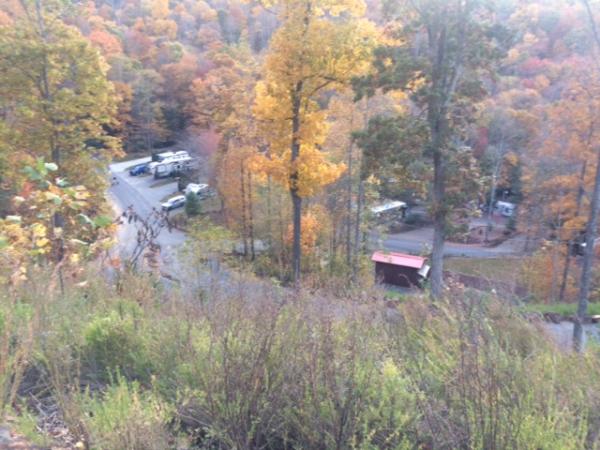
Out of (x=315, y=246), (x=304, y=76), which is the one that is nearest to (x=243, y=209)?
(x=315, y=246)

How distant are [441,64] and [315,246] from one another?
10.9m

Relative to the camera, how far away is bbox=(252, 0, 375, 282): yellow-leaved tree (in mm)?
12297

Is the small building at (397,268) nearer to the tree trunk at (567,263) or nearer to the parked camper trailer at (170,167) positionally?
the tree trunk at (567,263)

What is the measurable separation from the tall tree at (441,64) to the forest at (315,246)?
0.05 meters

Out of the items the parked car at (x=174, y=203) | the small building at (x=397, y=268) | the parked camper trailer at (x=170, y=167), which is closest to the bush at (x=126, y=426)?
the small building at (x=397, y=268)

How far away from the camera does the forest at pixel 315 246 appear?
110 inches

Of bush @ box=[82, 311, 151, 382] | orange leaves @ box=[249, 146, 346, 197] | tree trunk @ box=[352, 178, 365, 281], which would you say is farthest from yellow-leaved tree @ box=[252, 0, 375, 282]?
bush @ box=[82, 311, 151, 382]

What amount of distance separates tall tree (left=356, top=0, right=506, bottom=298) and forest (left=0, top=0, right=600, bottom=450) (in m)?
0.05

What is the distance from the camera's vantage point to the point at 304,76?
41.5ft

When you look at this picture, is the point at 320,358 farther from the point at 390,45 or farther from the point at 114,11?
the point at 114,11

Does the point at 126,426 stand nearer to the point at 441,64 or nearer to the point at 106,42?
the point at 441,64

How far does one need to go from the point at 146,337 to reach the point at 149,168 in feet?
114

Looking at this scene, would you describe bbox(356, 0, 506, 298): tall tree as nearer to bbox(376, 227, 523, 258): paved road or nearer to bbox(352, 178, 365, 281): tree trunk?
bbox(352, 178, 365, 281): tree trunk

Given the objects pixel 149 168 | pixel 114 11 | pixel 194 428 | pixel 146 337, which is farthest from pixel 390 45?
pixel 114 11
